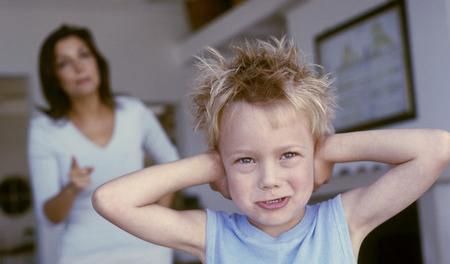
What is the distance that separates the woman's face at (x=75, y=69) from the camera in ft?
5.81

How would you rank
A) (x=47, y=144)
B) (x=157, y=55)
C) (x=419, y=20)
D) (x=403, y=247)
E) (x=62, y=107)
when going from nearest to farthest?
(x=47, y=144), (x=62, y=107), (x=419, y=20), (x=403, y=247), (x=157, y=55)

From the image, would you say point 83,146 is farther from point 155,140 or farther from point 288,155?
point 288,155

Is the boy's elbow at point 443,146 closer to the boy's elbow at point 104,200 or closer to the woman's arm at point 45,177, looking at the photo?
the boy's elbow at point 104,200

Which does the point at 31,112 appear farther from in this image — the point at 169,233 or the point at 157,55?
the point at 169,233

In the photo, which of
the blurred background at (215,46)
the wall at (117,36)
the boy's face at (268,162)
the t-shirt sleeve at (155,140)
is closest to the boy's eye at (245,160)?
the boy's face at (268,162)

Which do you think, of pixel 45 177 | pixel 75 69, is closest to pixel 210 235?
pixel 45 177

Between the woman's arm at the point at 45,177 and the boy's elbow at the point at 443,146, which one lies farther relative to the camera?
the woman's arm at the point at 45,177

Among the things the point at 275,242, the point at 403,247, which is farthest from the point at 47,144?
the point at 403,247

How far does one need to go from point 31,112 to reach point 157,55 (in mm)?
Answer: 1043

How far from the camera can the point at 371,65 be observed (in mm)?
3195

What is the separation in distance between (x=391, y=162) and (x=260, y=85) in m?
0.22

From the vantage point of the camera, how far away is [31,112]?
4926mm

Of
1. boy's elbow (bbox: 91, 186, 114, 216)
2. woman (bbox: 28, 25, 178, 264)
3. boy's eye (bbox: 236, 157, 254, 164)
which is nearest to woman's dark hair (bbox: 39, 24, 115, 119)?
woman (bbox: 28, 25, 178, 264)

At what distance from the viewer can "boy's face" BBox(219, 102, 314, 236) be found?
36.0 inches
